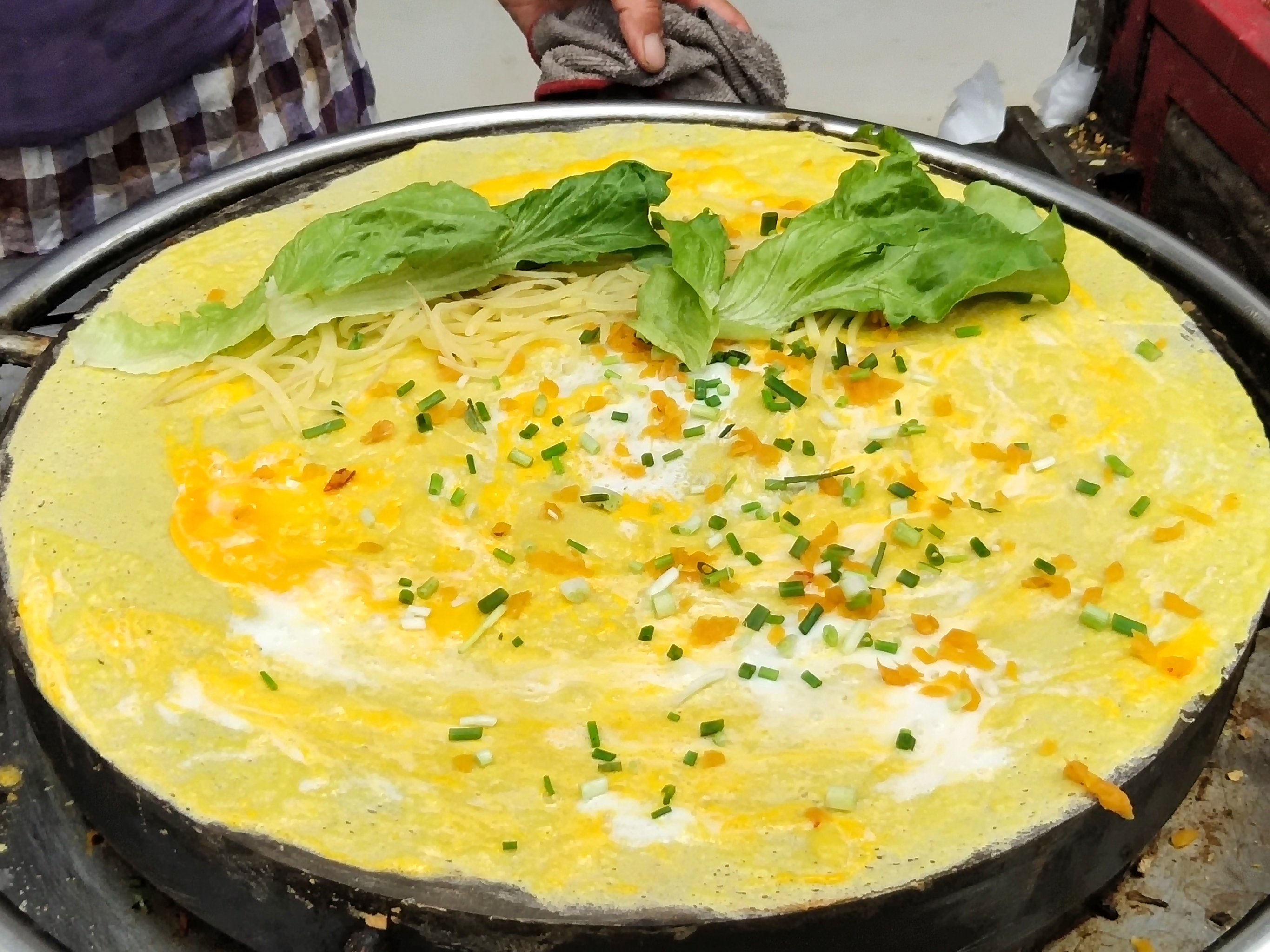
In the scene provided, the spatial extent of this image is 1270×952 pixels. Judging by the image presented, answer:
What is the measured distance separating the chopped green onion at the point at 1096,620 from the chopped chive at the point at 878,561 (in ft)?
1.07

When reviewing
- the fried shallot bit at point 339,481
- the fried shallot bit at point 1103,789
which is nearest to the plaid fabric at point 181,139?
the fried shallot bit at point 339,481

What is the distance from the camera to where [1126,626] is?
1.86 meters

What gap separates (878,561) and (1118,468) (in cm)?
50

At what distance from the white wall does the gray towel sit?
3.22m

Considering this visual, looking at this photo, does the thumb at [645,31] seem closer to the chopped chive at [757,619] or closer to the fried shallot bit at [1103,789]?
the chopped chive at [757,619]

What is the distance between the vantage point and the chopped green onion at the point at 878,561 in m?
2.02

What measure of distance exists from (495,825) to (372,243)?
1.31 m

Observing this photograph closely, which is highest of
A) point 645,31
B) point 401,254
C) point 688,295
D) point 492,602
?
point 645,31

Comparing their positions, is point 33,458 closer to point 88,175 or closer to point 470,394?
point 470,394

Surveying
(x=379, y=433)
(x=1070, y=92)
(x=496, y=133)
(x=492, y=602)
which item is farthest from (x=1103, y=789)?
(x=1070, y=92)

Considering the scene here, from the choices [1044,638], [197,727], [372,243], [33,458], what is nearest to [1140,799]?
[1044,638]

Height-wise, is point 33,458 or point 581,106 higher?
point 581,106

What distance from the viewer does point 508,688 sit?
6.12 feet

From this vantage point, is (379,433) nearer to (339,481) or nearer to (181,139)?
(339,481)
